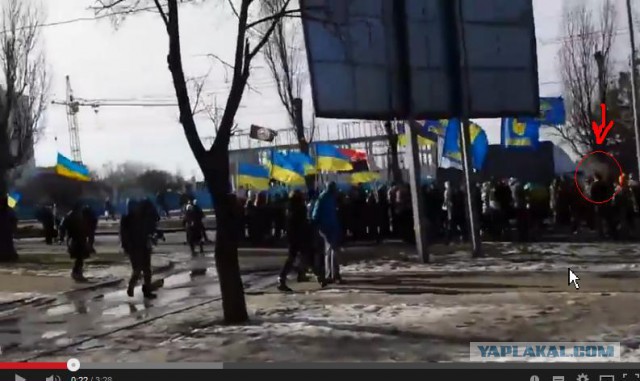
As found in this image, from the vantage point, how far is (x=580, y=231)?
65.0ft

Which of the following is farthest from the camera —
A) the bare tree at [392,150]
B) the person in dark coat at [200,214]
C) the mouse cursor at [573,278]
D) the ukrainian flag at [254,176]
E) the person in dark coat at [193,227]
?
the bare tree at [392,150]

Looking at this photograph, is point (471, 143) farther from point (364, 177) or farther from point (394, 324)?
point (364, 177)

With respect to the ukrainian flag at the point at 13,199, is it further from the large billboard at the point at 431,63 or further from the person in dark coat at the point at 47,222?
the large billboard at the point at 431,63

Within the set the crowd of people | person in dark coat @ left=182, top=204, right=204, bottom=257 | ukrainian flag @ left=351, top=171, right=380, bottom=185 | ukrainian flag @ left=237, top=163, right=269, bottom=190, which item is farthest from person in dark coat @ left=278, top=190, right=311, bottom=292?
ukrainian flag @ left=351, top=171, right=380, bottom=185

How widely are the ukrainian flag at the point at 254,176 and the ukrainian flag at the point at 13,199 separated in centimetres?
693

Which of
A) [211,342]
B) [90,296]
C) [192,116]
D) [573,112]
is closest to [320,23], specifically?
[192,116]

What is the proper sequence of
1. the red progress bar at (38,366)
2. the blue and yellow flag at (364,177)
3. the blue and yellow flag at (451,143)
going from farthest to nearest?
the blue and yellow flag at (364,177), the blue and yellow flag at (451,143), the red progress bar at (38,366)

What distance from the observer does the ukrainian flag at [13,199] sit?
20156mm

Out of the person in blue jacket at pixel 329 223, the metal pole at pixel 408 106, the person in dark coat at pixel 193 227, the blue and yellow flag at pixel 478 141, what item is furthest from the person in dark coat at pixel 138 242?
the blue and yellow flag at pixel 478 141

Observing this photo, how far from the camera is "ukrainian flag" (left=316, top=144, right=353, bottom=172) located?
1033 inches

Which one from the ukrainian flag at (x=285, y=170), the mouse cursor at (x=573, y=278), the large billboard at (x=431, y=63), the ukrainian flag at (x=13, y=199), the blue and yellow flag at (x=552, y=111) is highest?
the large billboard at (x=431, y=63)

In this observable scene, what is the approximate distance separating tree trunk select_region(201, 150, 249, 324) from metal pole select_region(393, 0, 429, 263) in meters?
6.31

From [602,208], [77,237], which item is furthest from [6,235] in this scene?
[602,208]

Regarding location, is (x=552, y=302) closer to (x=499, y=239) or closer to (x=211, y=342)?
(x=211, y=342)
